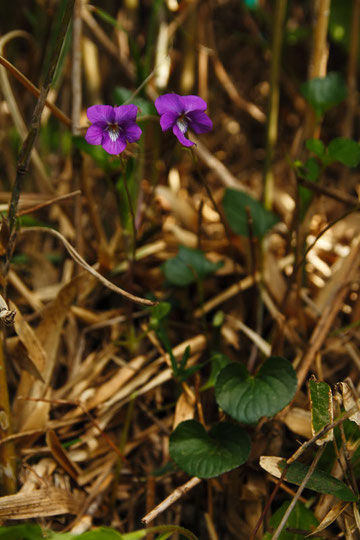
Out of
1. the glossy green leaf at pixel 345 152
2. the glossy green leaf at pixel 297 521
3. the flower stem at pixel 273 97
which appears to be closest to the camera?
the glossy green leaf at pixel 297 521

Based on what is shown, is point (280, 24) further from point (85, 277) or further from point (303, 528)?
point (303, 528)

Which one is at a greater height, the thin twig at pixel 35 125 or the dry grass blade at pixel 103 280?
the thin twig at pixel 35 125

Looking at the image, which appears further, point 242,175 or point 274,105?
point 242,175

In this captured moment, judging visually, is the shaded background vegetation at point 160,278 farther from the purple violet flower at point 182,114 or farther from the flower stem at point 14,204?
the purple violet flower at point 182,114

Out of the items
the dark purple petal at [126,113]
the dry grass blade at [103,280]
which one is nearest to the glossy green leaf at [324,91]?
the dark purple petal at [126,113]

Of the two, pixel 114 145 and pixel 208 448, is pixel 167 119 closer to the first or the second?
pixel 114 145

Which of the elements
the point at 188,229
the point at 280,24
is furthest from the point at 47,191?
the point at 280,24

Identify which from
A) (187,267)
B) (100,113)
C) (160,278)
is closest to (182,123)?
(100,113)

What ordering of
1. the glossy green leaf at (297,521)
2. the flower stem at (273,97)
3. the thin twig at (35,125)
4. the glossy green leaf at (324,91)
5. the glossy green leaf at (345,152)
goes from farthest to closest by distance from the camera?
the flower stem at (273,97) → the glossy green leaf at (324,91) → the glossy green leaf at (345,152) → the glossy green leaf at (297,521) → the thin twig at (35,125)
